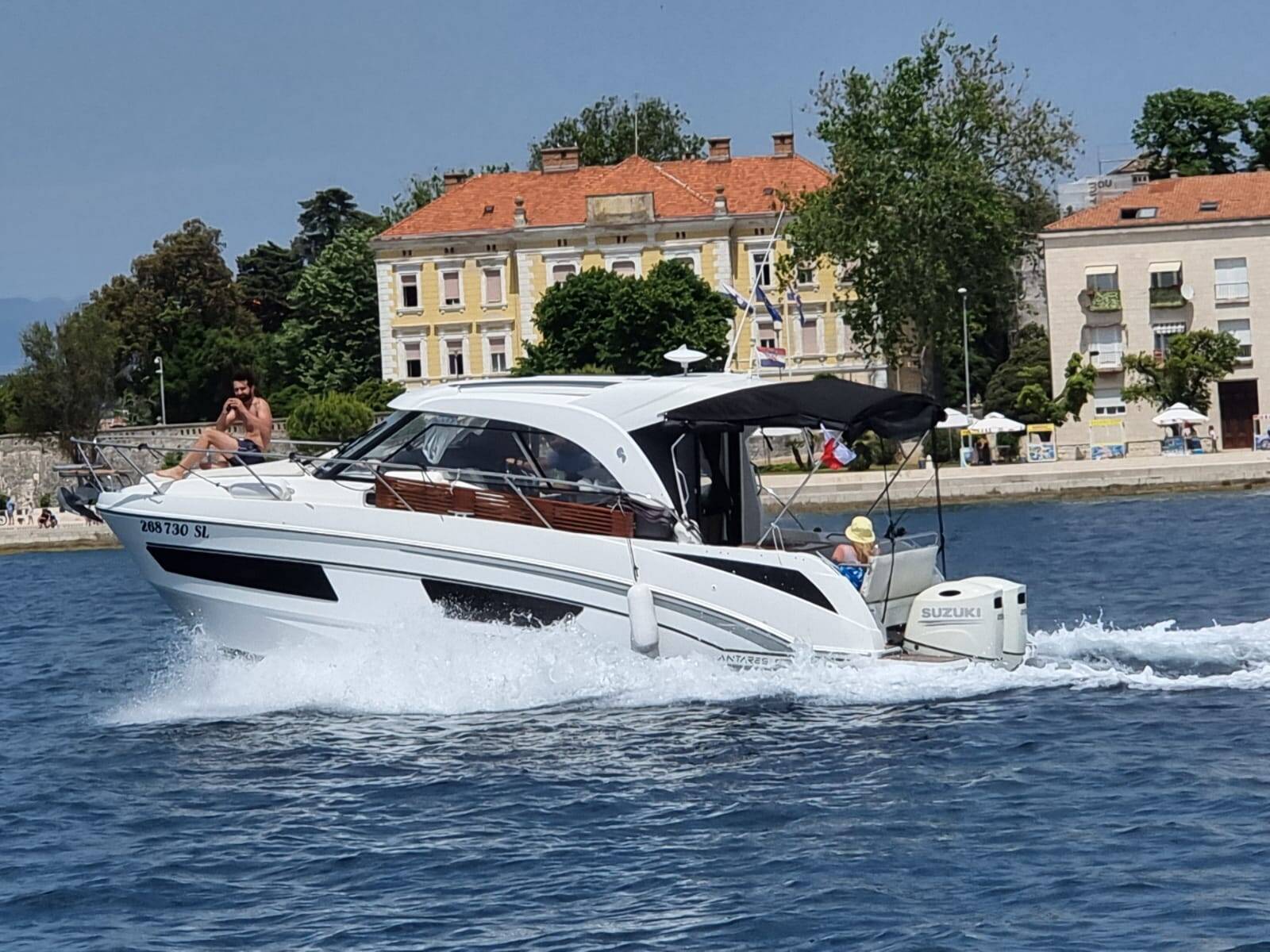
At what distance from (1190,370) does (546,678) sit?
47290 millimetres

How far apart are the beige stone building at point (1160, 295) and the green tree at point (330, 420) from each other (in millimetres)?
22412

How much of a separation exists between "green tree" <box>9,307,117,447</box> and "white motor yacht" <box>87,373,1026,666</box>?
176ft

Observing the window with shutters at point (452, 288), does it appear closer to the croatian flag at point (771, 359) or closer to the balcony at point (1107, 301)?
the balcony at point (1107, 301)

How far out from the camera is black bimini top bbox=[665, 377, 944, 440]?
14172 mm

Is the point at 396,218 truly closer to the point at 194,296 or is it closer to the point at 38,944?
the point at 194,296

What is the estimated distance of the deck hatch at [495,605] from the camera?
1404cm

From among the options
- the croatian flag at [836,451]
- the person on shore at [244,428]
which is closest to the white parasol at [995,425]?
the croatian flag at [836,451]

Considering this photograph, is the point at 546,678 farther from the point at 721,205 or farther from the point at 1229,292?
the point at 721,205

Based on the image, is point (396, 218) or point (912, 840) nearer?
point (912, 840)

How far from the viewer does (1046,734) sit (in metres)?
12.9

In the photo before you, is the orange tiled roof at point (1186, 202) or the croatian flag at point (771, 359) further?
the orange tiled roof at point (1186, 202)

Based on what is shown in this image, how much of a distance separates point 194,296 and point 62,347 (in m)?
17.5

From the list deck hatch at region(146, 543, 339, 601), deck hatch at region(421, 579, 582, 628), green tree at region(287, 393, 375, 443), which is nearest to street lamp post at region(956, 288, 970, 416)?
green tree at region(287, 393, 375, 443)

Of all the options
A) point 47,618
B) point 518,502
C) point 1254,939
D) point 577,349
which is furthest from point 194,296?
point 1254,939
